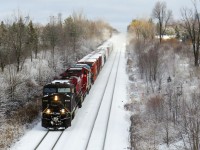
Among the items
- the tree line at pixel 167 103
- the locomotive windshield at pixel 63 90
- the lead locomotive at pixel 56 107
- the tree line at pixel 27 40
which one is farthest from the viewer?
the tree line at pixel 27 40

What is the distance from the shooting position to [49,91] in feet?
81.6

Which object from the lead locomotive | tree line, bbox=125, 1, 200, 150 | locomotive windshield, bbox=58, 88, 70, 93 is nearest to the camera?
tree line, bbox=125, 1, 200, 150

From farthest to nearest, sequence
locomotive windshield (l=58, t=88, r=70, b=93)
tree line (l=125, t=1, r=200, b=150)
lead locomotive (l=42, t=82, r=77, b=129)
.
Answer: locomotive windshield (l=58, t=88, r=70, b=93) → lead locomotive (l=42, t=82, r=77, b=129) → tree line (l=125, t=1, r=200, b=150)

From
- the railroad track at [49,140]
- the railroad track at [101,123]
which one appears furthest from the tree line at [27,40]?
the railroad track at [49,140]

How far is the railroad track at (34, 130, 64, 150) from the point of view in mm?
20969

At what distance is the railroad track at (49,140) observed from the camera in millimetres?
20969

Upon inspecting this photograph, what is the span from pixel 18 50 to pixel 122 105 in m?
18.6

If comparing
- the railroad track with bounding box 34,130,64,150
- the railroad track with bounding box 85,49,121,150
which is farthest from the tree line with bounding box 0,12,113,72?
the railroad track with bounding box 34,130,64,150

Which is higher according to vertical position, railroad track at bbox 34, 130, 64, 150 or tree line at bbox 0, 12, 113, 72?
tree line at bbox 0, 12, 113, 72

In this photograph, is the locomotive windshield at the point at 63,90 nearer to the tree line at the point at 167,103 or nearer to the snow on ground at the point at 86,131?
the snow on ground at the point at 86,131

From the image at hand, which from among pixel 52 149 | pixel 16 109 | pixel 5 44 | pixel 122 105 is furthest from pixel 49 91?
pixel 5 44

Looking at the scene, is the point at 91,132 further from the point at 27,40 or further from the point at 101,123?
the point at 27,40

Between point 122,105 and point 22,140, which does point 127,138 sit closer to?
point 22,140

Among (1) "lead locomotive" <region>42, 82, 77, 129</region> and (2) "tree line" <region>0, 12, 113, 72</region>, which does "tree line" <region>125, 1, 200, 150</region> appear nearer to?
(1) "lead locomotive" <region>42, 82, 77, 129</region>
